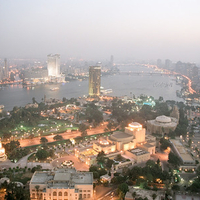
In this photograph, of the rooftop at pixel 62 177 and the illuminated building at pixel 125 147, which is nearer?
the rooftop at pixel 62 177

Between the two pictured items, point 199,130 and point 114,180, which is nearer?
point 114,180

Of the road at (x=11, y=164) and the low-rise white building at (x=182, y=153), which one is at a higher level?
the low-rise white building at (x=182, y=153)

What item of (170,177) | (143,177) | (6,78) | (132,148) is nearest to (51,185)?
(143,177)

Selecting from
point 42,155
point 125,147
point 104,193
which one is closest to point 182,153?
point 125,147

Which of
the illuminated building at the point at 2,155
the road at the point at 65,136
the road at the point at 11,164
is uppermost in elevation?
the illuminated building at the point at 2,155

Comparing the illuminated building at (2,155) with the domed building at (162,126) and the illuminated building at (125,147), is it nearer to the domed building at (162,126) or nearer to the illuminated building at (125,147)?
the illuminated building at (125,147)

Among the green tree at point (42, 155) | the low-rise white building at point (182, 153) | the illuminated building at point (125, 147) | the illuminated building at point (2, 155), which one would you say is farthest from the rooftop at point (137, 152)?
the illuminated building at point (2, 155)

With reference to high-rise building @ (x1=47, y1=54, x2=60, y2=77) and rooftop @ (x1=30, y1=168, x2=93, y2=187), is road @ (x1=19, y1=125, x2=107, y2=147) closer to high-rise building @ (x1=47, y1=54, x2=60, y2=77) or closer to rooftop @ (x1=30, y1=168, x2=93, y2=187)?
rooftop @ (x1=30, y1=168, x2=93, y2=187)

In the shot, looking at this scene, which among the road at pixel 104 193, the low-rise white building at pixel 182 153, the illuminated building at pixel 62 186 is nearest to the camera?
the illuminated building at pixel 62 186

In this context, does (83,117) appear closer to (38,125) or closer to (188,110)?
(38,125)
